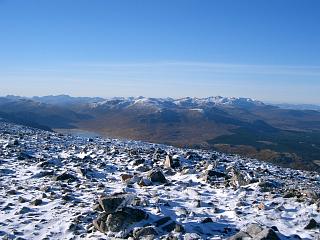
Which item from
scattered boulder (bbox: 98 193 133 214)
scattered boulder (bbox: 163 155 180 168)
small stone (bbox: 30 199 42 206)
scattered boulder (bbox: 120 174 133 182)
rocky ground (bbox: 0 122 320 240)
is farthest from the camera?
scattered boulder (bbox: 163 155 180 168)

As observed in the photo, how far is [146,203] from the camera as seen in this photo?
601 inches

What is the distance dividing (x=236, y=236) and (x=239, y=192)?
5538mm

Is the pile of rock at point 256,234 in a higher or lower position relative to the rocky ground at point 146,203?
higher

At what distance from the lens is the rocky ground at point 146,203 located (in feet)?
42.9

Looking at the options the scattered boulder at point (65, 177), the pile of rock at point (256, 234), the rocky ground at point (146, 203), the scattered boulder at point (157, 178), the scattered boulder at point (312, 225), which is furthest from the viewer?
the scattered boulder at point (65, 177)

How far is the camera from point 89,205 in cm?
1575

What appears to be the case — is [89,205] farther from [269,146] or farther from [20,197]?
[269,146]

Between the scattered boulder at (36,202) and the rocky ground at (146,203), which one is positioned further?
the scattered boulder at (36,202)

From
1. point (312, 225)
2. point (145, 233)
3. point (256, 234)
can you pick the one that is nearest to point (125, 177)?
point (145, 233)

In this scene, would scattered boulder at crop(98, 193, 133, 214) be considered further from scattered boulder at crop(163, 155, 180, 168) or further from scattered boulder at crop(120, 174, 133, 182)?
scattered boulder at crop(163, 155, 180, 168)

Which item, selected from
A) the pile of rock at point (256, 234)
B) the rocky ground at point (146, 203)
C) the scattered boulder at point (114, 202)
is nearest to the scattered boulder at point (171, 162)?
the rocky ground at point (146, 203)

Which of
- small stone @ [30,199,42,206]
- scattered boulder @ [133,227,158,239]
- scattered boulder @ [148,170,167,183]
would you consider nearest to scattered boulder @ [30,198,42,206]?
small stone @ [30,199,42,206]

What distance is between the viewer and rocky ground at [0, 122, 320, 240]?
1306 centimetres

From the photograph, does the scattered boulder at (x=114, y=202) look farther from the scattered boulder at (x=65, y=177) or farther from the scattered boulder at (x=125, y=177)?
the scattered boulder at (x=65, y=177)
